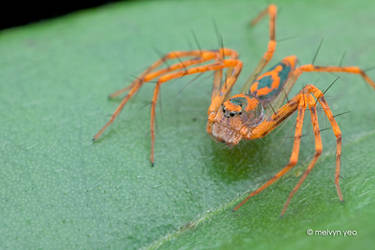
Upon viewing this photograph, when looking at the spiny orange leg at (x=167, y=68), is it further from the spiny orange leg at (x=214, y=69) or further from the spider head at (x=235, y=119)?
the spider head at (x=235, y=119)

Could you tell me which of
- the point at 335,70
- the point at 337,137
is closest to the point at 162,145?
the point at 337,137

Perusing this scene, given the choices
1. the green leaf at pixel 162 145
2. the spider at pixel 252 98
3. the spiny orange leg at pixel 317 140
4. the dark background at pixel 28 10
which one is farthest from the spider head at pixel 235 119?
the dark background at pixel 28 10

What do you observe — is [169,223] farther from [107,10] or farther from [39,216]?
[107,10]

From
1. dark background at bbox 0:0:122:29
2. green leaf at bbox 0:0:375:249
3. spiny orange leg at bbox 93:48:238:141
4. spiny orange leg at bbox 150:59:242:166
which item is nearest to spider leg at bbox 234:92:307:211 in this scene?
green leaf at bbox 0:0:375:249

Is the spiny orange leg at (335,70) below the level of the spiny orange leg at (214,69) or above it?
above

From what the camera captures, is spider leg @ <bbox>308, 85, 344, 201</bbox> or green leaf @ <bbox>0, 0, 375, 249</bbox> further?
spider leg @ <bbox>308, 85, 344, 201</bbox>

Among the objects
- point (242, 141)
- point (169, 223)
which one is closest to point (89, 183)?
point (169, 223)

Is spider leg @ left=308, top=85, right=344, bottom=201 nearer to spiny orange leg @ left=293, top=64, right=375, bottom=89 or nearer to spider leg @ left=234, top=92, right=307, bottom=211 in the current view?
spider leg @ left=234, top=92, right=307, bottom=211
